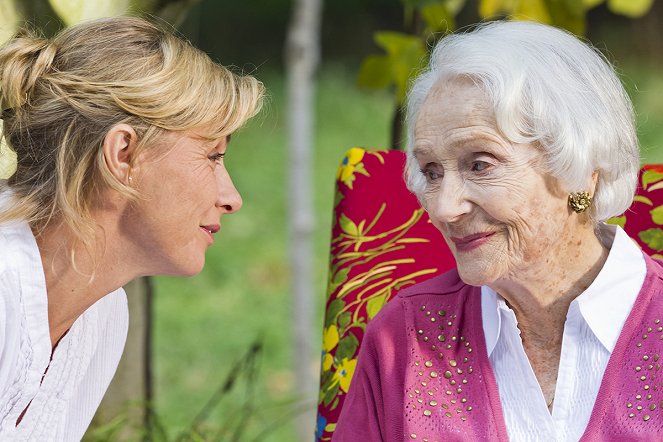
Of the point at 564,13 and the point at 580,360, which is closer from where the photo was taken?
the point at 580,360

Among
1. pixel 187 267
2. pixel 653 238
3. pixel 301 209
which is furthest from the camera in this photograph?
pixel 301 209

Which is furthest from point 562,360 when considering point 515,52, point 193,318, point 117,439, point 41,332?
point 193,318

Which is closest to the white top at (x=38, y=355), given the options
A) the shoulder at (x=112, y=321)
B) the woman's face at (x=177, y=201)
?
the shoulder at (x=112, y=321)

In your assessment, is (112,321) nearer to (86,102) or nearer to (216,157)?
(216,157)

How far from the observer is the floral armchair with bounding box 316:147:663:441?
2752 millimetres

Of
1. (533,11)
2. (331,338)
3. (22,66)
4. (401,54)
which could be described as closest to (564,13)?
(533,11)

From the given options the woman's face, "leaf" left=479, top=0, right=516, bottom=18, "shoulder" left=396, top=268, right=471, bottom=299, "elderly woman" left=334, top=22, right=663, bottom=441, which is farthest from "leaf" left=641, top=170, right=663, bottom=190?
the woman's face

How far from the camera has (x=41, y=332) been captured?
240 cm

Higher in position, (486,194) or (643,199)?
(643,199)

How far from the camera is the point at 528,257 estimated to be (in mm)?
2303

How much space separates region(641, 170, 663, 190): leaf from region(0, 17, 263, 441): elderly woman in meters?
0.98

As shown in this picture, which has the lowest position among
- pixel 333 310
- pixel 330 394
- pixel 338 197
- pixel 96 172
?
pixel 330 394

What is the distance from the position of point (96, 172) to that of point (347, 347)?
809mm

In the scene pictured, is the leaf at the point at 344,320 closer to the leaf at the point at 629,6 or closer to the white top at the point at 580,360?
the white top at the point at 580,360
